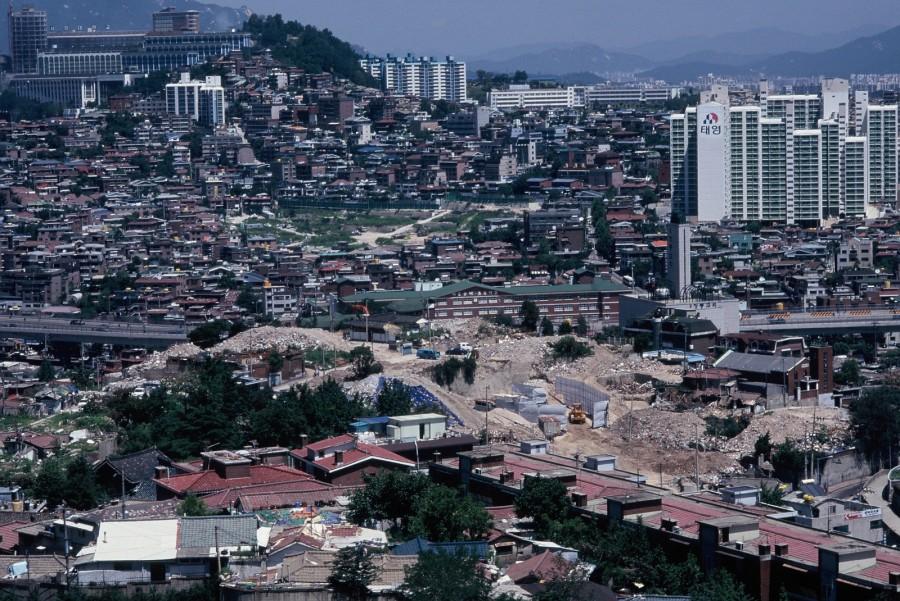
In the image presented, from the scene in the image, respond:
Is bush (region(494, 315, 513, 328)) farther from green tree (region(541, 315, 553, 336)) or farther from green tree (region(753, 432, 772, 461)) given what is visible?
green tree (region(753, 432, 772, 461))

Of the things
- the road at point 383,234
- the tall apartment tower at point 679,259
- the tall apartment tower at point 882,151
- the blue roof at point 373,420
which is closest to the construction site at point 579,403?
the blue roof at point 373,420

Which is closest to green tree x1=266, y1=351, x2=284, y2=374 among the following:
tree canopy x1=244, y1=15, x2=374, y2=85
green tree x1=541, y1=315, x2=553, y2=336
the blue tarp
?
the blue tarp

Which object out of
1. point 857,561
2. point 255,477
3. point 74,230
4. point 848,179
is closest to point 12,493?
point 255,477

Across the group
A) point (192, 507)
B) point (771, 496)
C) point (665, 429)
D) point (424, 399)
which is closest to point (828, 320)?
point (665, 429)

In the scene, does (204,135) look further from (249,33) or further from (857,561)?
(857,561)

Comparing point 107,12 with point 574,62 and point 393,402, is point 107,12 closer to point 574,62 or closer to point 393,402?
point 574,62

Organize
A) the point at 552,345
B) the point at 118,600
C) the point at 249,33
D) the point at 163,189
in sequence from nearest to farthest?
the point at 118,600 → the point at 552,345 → the point at 163,189 → the point at 249,33

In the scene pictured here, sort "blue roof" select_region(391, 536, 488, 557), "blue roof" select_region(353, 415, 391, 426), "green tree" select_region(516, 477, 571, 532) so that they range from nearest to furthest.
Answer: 1. "blue roof" select_region(391, 536, 488, 557)
2. "green tree" select_region(516, 477, 571, 532)
3. "blue roof" select_region(353, 415, 391, 426)
